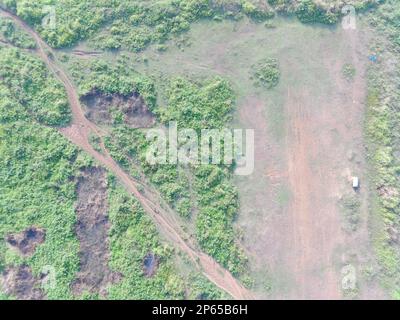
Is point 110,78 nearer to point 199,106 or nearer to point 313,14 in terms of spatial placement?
point 199,106

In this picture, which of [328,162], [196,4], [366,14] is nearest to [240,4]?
[196,4]

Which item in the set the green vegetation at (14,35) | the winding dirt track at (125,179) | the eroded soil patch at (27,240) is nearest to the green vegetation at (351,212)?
the winding dirt track at (125,179)

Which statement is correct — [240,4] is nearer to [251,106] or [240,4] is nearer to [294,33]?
[294,33]

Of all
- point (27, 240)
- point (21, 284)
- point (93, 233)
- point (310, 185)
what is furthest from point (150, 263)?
point (310, 185)

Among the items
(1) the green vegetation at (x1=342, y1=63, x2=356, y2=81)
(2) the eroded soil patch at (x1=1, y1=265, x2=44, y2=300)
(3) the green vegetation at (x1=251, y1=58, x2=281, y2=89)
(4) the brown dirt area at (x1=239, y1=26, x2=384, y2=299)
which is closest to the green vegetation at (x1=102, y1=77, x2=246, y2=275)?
(4) the brown dirt area at (x1=239, y1=26, x2=384, y2=299)

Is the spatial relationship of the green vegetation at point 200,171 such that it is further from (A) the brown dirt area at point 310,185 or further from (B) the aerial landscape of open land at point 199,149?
(A) the brown dirt area at point 310,185
